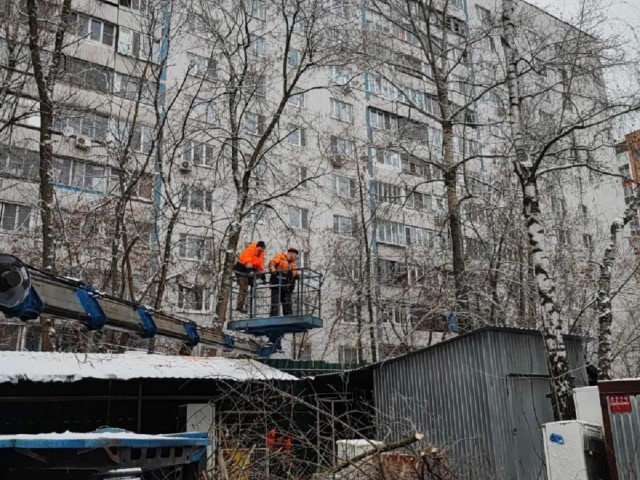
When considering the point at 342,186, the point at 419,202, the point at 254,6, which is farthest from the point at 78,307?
the point at 342,186

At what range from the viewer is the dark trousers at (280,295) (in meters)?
14.3

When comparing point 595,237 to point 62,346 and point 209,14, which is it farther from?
point 62,346

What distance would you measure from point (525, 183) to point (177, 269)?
1486cm

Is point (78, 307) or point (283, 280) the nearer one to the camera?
point (78, 307)

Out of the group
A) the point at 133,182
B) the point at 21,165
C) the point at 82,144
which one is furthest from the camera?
the point at 82,144

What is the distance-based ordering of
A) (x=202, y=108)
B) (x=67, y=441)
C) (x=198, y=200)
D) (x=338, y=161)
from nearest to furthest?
1. (x=67, y=441)
2. (x=198, y=200)
3. (x=202, y=108)
4. (x=338, y=161)

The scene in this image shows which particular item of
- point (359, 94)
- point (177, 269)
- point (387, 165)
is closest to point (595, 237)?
point (387, 165)

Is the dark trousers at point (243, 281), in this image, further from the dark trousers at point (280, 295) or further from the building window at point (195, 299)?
the building window at point (195, 299)

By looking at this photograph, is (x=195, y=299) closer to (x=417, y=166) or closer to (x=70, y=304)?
(x=417, y=166)

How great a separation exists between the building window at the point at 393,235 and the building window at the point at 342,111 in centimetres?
642

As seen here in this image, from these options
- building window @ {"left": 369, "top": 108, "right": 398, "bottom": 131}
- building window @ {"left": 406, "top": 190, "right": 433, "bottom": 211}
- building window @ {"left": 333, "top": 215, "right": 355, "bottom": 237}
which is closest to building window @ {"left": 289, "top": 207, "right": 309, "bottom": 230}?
building window @ {"left": 333, "top": 215, "right": 355, "bottom": 237}

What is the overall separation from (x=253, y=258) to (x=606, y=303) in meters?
8.00

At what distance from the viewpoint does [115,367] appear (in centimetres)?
1134

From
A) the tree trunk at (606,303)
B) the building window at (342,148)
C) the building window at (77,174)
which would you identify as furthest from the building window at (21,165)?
the tree trunk at (606,303)
